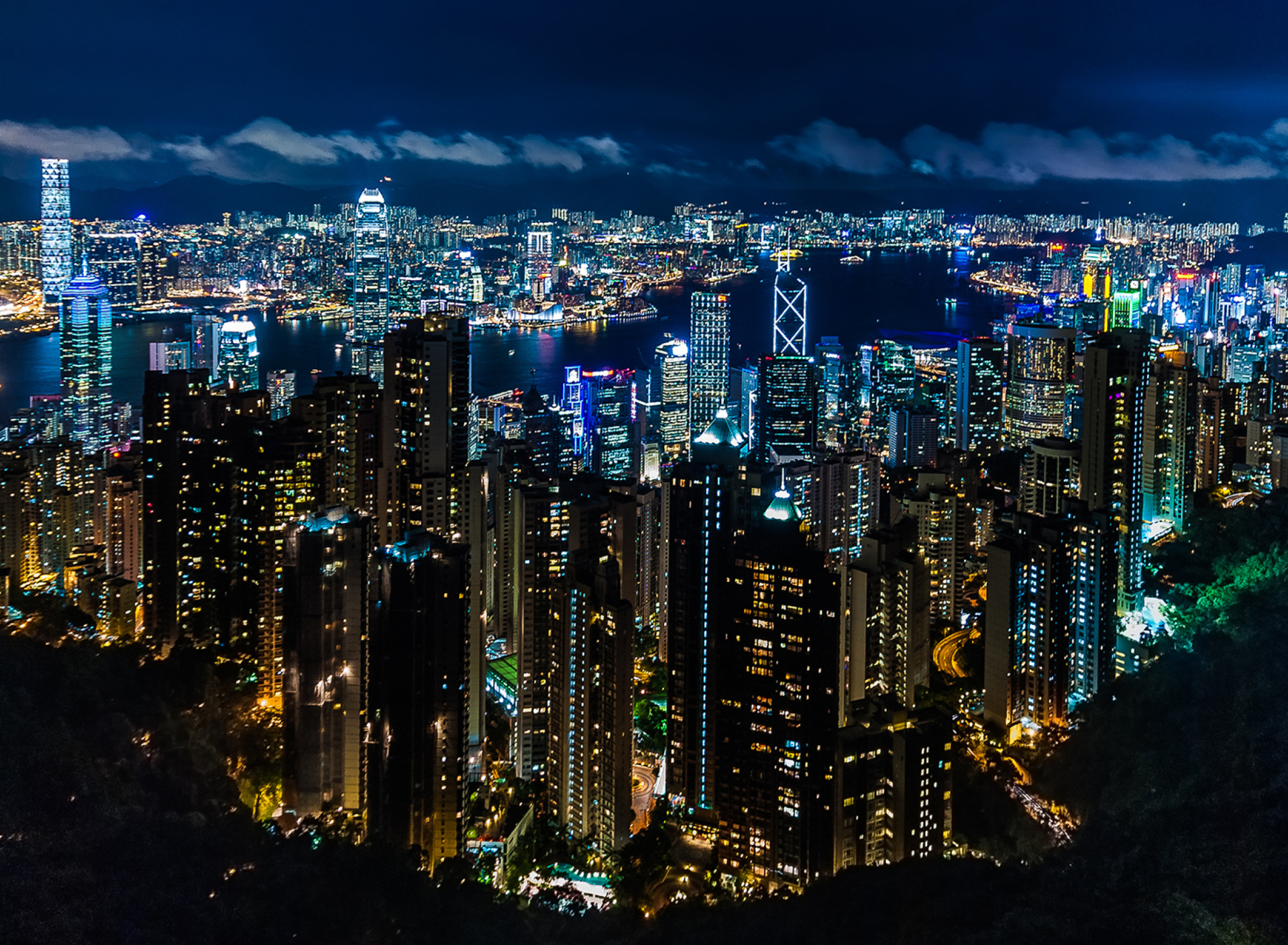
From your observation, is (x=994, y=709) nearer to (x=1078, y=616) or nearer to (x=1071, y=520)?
(x=1078, y=616)

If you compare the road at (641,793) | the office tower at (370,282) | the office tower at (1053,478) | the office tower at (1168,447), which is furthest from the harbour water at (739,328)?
the road at (641,793)

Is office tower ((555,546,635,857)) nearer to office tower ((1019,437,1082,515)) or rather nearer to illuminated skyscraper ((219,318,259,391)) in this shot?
office tower ((1019,437,1082,515))

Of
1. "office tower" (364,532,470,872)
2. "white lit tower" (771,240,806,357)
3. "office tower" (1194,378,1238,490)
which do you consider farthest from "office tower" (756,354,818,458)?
"office tower" (364,532,470,872)

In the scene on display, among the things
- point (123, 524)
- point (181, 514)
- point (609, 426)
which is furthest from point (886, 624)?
point (123, 524)

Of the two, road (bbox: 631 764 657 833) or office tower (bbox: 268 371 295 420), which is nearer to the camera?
road (bbox: 631 764 657 833)

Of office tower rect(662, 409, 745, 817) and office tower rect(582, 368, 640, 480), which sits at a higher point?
office tower rect(582, 368, 640, 480)

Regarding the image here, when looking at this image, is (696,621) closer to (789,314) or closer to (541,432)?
(541,432)
